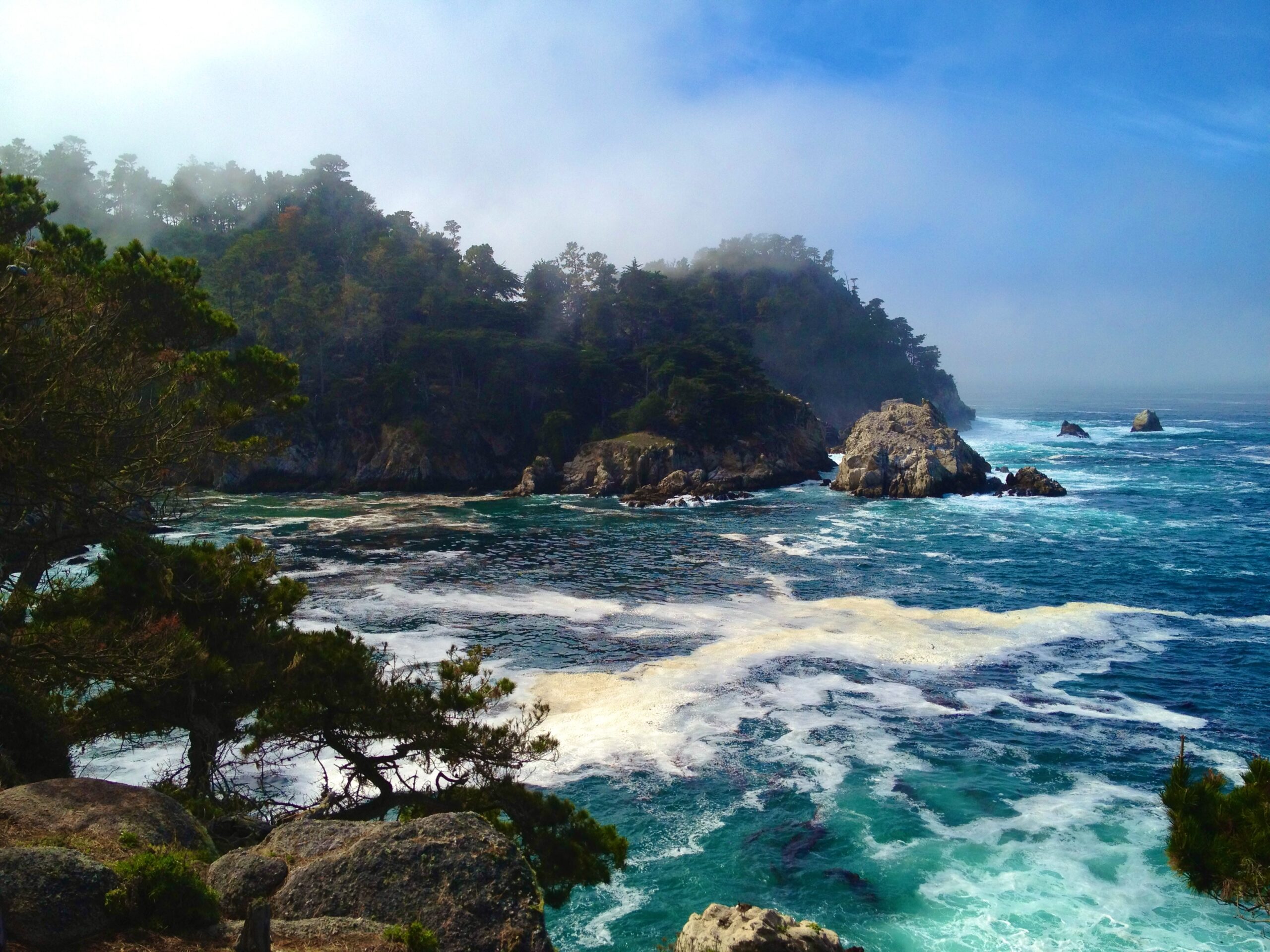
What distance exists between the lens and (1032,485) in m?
69.9

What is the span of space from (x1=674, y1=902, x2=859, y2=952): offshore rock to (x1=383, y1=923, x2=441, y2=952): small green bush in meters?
5.05

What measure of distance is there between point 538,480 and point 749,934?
6472cm

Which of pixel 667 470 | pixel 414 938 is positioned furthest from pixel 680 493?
pixel 414 938

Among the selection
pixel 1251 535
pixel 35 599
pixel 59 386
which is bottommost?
pixel 1251 535

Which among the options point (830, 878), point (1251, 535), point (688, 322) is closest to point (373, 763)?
point (830, 878)

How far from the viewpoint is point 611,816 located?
20703mm

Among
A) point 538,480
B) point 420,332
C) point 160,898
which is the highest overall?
point 420,332

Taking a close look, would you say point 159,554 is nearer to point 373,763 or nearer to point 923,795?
point 373,763

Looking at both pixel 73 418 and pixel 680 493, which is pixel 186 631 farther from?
pixel 680 493

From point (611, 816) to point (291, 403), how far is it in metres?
15.2

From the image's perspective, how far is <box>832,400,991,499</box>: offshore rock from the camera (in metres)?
71.4

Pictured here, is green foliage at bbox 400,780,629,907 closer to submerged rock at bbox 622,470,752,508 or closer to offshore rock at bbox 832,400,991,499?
submerged rock at bbox 622,470,752,508

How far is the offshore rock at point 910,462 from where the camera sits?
71.4 metres

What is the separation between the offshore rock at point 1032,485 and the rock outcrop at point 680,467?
64.5 feet
